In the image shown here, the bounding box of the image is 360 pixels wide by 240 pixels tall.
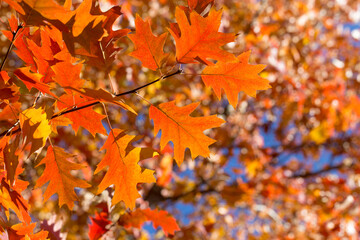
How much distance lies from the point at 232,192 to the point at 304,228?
12.0 feet

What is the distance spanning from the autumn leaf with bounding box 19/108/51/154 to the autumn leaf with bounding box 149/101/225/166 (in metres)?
0.31

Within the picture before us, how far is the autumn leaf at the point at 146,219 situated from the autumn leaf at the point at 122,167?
55 centimetres

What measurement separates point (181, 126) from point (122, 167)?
24 cm

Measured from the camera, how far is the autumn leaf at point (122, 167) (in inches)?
41.5

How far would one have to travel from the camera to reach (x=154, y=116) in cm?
103

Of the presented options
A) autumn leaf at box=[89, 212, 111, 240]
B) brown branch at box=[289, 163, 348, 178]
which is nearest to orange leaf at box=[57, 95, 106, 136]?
autumn leaf at box=[89, 212, 111, 240]

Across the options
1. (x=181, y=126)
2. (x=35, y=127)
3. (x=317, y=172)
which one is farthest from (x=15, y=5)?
(x=317, y=172)

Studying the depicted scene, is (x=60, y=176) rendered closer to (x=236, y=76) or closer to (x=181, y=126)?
(x=181, y=126)

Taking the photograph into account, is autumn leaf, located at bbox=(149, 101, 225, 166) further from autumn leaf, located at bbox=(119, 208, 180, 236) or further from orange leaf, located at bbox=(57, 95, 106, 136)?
autumn leaf, located at bbox=(119, 208, 180, 236)

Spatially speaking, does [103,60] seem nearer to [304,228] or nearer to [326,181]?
[326,181]

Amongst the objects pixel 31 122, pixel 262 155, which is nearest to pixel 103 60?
pixel 31 122

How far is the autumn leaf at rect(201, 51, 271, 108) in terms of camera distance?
3.44 ft

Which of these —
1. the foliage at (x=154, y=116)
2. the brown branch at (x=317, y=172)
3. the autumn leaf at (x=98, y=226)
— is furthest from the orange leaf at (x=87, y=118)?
the brown branch at (x=317, y=172)

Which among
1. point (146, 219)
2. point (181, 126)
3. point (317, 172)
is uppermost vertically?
point (181, 126)
